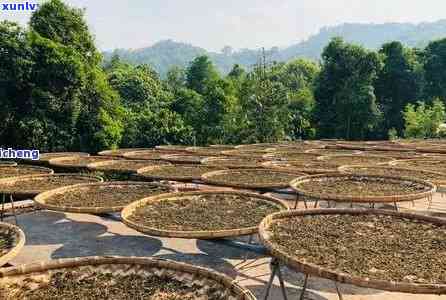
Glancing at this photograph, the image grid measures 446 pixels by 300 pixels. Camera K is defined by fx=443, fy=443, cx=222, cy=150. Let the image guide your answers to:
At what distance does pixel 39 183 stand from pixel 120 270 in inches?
205

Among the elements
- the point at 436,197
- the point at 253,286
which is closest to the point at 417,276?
the point at 253,286

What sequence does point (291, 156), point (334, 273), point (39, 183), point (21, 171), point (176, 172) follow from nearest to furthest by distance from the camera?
point (334, 273), point (39, 183), point (176, 172), point (21, 171), point (291, 156)

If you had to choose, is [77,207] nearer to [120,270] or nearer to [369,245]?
[120,270]

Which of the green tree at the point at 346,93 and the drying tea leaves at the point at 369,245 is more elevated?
the green tree at the point at 346,93

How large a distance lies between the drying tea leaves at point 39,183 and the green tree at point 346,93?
69.7 feet

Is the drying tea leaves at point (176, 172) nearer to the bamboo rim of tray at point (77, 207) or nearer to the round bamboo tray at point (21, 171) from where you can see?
the bamboo rim of tray at point (77, 207)

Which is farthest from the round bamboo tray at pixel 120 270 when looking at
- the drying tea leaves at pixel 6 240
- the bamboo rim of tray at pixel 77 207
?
the bamboo rim of tray at pixel 77 207

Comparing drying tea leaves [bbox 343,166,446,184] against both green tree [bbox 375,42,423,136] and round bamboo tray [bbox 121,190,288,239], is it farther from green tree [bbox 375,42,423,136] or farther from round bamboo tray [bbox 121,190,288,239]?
green tree [bbox 375,42,423,136]

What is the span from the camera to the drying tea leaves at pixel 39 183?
7683mm

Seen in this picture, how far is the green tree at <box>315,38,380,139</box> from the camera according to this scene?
89.2 ft

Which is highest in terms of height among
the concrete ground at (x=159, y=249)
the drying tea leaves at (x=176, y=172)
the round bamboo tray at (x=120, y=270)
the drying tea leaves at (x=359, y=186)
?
the drying tea leaves at (x=359, y=186)

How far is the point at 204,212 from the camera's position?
5.89 metres

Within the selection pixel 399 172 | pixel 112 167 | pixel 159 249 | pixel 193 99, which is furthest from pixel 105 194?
pixel 193 99

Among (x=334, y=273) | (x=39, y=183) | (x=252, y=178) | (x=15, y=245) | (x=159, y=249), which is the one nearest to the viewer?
(x=334, y=273)
